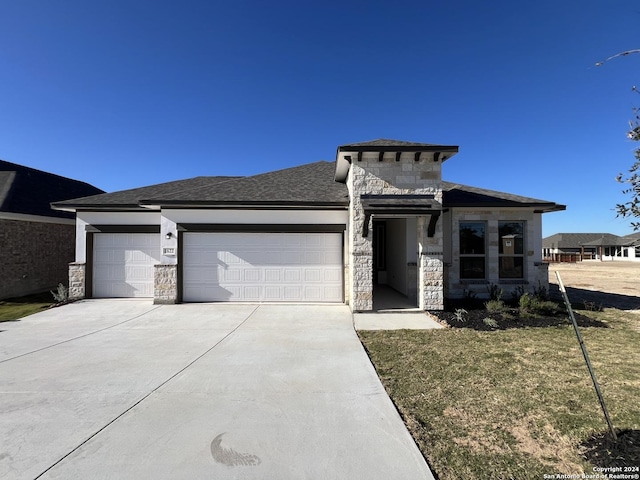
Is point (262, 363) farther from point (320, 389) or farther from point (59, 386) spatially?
point (59, 386)

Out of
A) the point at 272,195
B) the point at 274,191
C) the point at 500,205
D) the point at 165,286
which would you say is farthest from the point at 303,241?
the point at 500,205

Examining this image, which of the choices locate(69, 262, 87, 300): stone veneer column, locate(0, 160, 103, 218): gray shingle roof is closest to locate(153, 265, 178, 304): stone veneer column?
locate(69, 262, 87, 300): stone veneer column

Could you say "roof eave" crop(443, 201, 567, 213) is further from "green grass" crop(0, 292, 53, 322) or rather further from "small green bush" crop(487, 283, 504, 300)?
"green grass" crop(0, 292, 53, 322)

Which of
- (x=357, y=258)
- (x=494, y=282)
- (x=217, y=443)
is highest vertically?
(x=357, y=258)

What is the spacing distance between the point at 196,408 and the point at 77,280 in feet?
33.3

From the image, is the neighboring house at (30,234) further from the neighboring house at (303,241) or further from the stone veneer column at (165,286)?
the stone veneer column at (165,286)

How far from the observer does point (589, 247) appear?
51000mm

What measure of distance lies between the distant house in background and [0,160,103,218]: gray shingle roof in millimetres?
53351

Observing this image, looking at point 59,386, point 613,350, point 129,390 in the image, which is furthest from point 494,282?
point 59,386

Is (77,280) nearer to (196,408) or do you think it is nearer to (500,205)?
(196,408)

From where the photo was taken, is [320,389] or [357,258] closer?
[320,389]

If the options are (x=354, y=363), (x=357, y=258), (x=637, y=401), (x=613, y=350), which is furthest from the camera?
(x=357, y=258)

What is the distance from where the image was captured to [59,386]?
4.19m

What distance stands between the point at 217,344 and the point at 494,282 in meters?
9.52
